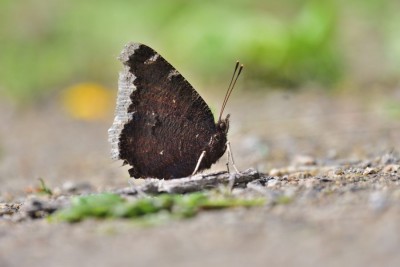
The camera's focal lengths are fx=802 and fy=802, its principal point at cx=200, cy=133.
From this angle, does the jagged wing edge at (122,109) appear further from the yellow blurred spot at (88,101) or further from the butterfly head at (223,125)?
the yellow blurred spot at (88,101)

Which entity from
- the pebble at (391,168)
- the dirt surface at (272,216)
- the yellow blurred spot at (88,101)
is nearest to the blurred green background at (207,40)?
the yellow blurred spot at (88,101)

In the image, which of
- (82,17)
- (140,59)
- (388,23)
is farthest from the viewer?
(82,17)

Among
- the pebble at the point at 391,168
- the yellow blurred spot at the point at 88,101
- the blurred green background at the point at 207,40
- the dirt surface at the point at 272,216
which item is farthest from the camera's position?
the yellow blurred spot at the point at 88,101

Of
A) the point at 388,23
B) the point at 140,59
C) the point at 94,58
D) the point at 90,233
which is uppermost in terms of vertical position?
the point at 94,58

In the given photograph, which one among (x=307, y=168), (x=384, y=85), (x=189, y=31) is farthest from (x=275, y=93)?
(x=307, y=168)

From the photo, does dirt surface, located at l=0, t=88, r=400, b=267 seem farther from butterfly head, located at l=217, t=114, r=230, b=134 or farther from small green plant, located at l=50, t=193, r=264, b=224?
butterfly head, located at l=217, t=114, r=230, b=134

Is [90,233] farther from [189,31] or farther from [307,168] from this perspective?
[189,31]
